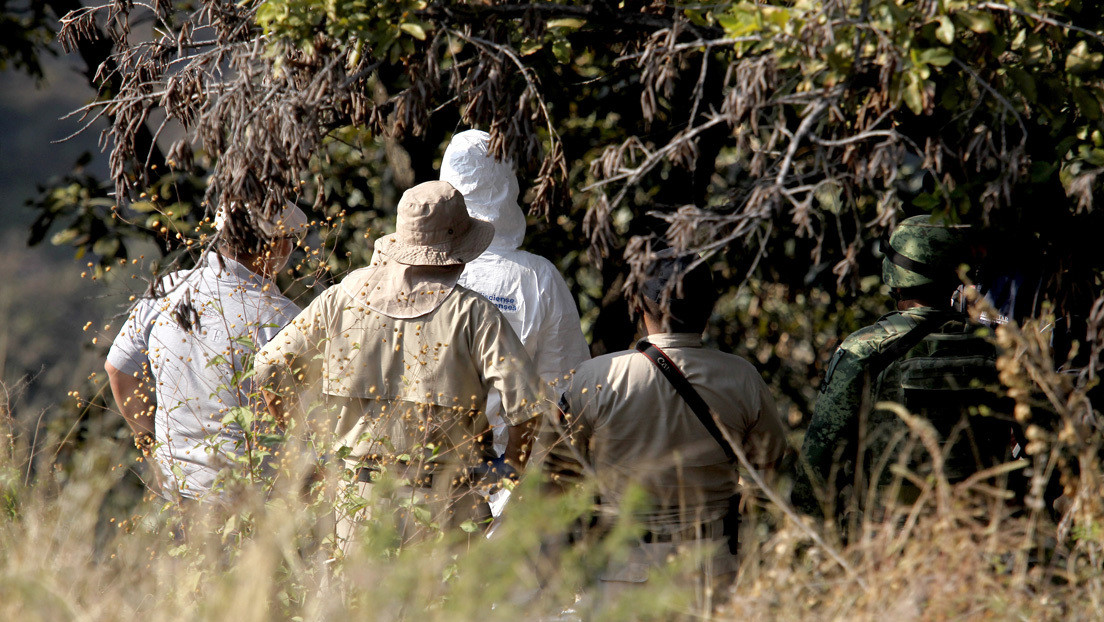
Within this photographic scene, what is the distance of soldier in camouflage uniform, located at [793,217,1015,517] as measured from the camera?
2.90m

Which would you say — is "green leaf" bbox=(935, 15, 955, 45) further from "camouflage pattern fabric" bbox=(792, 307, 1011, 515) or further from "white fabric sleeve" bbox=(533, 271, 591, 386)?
"white fabric sleeve" bbox=(533, 271, 591, 386)

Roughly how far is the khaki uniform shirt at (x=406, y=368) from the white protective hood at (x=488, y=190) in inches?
28.7

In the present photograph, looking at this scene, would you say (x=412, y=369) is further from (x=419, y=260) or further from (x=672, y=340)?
(x=672, y=340)

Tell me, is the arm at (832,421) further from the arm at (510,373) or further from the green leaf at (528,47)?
the green leaf at (528,47)

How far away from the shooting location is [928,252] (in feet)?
9.79

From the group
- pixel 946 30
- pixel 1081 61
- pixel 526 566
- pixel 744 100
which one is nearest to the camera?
pixel 946 30

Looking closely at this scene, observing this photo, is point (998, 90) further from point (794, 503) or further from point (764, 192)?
point (794, 503)

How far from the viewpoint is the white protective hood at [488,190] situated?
3.64m

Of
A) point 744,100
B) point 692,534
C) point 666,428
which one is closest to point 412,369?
point 666,428

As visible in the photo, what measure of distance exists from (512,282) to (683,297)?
876mm

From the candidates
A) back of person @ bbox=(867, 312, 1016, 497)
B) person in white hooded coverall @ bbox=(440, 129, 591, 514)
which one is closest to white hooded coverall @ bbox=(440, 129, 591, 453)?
person in white hooded coverall @ bbox=(440, 129, 591, 514)

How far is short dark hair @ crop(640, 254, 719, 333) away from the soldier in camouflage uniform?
0.46 m

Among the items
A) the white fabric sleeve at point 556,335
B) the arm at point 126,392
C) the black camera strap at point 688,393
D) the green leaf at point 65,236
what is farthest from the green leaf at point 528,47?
the green leaf at point 65,236

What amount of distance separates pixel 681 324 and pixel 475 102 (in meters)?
0.91
